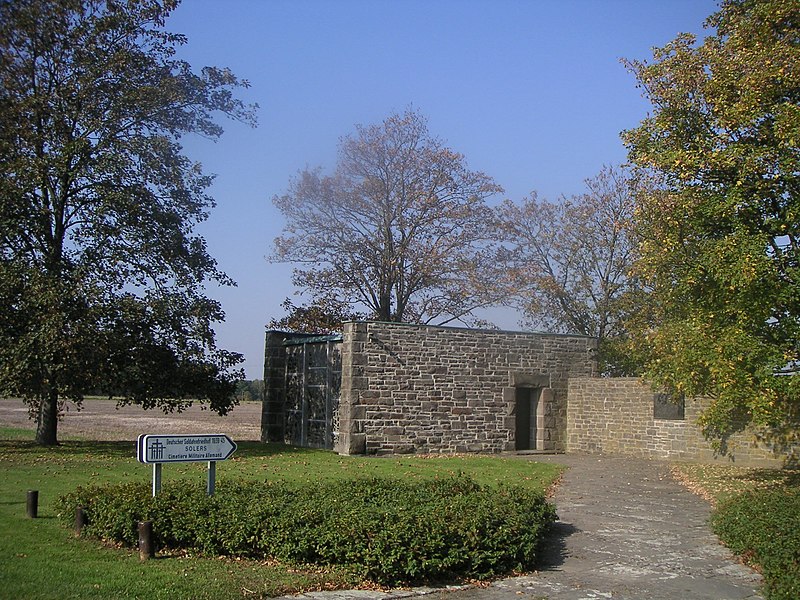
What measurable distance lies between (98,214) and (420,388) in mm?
9172

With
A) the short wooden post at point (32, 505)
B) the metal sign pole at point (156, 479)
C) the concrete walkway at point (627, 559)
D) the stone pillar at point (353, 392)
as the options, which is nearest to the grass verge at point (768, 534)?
the concrete walkway at point (627, 559)

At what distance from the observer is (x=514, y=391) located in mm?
23281

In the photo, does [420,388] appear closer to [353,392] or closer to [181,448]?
[353,392]

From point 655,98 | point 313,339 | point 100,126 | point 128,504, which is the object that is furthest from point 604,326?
point 128,504

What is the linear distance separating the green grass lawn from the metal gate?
157 inches

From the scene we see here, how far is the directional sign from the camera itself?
29.5 ft

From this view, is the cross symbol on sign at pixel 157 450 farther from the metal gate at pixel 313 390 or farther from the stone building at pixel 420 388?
the metal gate at pixel 313 390

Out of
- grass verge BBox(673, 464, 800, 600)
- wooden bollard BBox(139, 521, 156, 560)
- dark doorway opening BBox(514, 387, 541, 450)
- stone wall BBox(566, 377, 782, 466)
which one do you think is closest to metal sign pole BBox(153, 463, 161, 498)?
wooden bollard BBox(139, 521, 156, 560)

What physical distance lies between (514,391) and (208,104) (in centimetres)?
1162

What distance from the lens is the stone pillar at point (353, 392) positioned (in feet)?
68.2

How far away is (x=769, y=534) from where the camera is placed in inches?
331

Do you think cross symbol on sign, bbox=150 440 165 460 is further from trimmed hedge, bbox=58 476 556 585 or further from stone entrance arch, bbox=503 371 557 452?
stone entrance arch, bbox=503 371 557 452

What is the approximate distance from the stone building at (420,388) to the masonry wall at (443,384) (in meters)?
0.03

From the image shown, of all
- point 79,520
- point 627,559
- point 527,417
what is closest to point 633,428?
point 527,417
